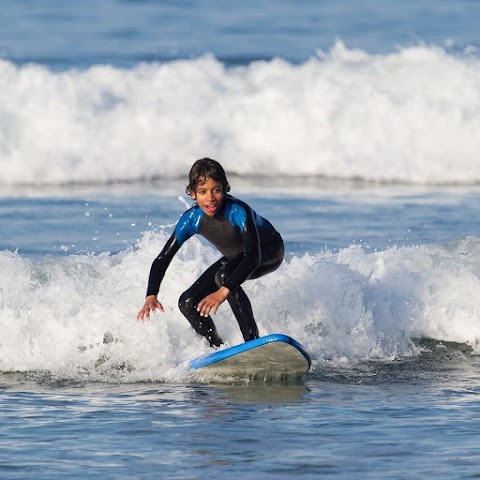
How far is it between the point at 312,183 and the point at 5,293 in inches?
303

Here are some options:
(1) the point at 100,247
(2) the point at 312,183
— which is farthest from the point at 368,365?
(2) the point at 312,183

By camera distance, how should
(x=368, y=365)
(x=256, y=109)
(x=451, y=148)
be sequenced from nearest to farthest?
(x=368, y=365) < (x=451, y=148) < (x=256, y=109)

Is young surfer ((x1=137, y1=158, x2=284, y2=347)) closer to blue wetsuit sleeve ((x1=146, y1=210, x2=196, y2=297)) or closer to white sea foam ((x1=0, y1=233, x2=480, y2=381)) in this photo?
blue wetsuit sleeve ((x1=146, y1=210, x2=196, y2=297))

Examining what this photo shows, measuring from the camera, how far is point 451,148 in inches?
750

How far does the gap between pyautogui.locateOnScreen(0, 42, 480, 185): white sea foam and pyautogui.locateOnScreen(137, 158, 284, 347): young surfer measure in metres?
9.14

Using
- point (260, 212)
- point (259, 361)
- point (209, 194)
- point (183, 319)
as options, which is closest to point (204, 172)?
point (209, 194)

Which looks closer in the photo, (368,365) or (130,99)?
(368,365)

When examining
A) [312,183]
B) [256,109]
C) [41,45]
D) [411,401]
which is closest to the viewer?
[411,401]

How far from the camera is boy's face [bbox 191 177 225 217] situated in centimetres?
810

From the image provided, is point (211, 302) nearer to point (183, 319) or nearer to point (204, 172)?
point (204, 172)

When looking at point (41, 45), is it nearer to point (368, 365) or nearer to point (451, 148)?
point (451, 148)

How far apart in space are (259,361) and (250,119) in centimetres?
1202

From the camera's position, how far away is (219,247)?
8594mm

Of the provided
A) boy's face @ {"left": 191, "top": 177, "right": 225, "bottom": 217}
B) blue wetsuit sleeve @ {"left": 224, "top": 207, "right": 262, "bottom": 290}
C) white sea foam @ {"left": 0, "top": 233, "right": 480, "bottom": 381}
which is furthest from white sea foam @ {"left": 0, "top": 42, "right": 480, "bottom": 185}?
boy's face @ {"left": 191, "top": 177, "right": 225, "bottom": 217}
